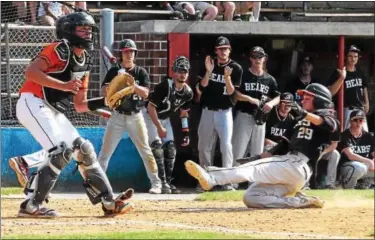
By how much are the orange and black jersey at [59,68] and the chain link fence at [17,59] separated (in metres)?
4.85

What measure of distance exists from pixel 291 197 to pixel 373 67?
7837 millimetres

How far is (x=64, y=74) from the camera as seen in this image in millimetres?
10273

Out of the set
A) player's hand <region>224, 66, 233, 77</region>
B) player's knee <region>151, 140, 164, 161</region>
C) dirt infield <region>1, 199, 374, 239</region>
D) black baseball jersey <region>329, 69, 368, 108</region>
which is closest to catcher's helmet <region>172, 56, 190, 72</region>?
player's hand <region>224, 66, 233, 77</region>

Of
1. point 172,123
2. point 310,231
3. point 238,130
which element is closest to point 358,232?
point 310,231

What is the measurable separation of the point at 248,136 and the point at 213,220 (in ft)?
16.4

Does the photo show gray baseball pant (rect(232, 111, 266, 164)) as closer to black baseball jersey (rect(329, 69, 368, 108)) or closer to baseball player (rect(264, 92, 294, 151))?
baseball player (rect(264, 92, 294, 151))

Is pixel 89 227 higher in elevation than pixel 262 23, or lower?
lower

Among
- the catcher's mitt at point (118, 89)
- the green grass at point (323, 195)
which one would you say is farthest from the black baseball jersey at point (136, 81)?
the catcher's mitt at point (118, 89)

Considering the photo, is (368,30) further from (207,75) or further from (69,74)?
(69,74)

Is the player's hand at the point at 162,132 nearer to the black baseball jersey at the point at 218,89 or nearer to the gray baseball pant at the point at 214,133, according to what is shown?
the gray baseball pant at the point at 214,133

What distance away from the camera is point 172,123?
53.4ft

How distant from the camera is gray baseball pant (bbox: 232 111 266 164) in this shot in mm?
15039

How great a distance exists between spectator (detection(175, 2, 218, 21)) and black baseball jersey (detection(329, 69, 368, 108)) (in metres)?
2.18

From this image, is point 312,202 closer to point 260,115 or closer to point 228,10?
point 260,115
